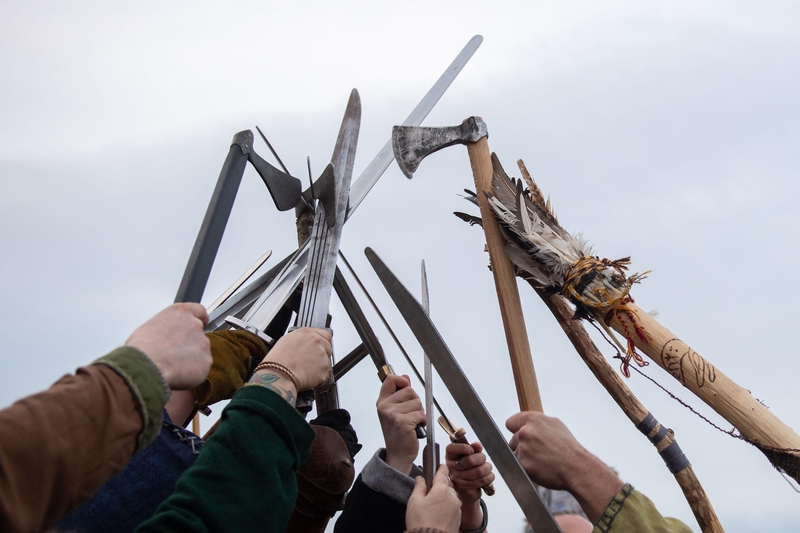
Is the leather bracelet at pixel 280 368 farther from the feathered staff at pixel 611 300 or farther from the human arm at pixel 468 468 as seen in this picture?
the feathered staff at pixel 611 300

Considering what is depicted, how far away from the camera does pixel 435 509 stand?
1522 mm

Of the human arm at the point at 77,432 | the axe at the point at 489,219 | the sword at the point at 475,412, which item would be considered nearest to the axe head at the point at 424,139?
the axe at the point at 489,219

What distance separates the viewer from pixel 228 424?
1096 millimetres

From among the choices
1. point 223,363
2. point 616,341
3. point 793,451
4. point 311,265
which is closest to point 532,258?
point 616,341

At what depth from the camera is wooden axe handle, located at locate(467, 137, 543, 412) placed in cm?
201

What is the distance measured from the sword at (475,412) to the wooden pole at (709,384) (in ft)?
1.72

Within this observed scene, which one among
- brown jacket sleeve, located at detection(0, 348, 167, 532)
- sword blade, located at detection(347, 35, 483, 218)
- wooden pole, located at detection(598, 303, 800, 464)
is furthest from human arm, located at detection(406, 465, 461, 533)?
sword blade, located at detection(347, 35, 483, 218)

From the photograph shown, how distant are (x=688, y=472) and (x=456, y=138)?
1.35 metres

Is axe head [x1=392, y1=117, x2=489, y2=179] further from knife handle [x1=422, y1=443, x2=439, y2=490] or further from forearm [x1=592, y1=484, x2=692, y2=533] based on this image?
forearm [x1=592, y1=484, x2=692, y2=533]

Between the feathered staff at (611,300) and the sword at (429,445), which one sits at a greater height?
the feathered staff at (611,300)

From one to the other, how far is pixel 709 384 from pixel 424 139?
1228 millimetres

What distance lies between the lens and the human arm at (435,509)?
150cm

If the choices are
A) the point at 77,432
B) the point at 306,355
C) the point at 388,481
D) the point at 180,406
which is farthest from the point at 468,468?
the point at 77,432

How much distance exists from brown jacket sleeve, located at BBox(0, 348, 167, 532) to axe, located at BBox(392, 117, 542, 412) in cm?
135
